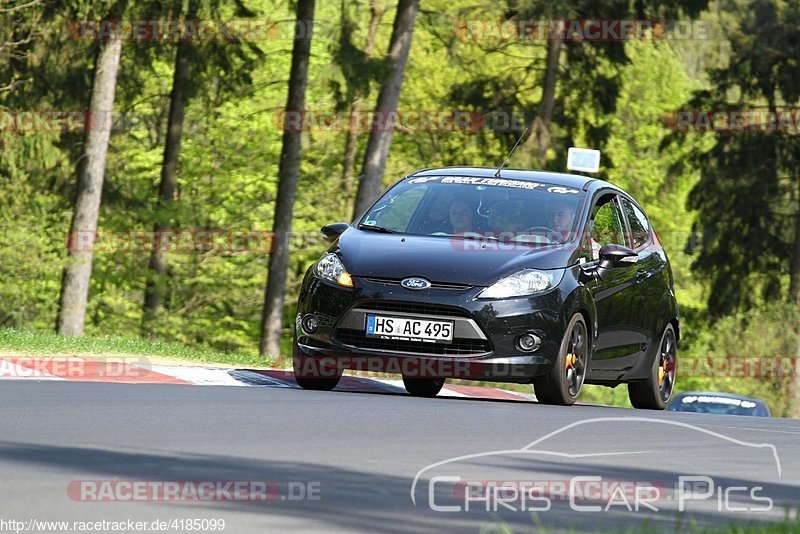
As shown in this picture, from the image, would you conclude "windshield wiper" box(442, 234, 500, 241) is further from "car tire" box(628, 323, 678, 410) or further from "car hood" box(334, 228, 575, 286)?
"car tire" box(628, 323, 678, 410)

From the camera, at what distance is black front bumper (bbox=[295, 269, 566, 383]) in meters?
12.1

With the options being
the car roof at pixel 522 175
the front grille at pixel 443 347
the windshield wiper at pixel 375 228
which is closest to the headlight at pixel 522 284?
the front grille at pixel 443 347

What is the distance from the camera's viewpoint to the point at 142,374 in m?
14.5

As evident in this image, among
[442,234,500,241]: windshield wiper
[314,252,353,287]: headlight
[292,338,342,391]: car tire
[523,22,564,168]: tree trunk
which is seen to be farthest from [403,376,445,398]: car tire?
[523,22,564,168]: tree trunk

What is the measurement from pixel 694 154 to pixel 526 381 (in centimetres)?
3363

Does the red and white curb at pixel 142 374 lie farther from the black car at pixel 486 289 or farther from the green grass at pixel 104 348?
the black car at pixel 486 289

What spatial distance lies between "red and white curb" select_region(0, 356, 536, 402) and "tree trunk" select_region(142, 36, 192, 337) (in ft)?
76.7

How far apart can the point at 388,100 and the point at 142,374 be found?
15793mm

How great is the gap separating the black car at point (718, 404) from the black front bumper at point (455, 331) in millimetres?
15972

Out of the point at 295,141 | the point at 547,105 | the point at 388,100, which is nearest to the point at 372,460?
the point at 388,100

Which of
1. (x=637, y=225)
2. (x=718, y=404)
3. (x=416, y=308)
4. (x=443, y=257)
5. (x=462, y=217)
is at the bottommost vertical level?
(x=718, y=404)

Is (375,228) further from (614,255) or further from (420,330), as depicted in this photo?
(614,255)

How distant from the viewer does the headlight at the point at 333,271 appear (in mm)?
12414

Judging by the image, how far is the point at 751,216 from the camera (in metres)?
43.3
